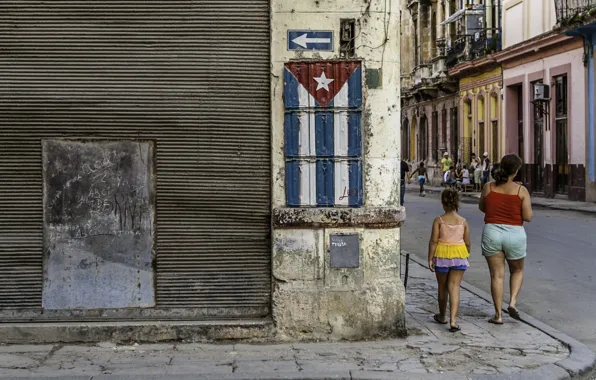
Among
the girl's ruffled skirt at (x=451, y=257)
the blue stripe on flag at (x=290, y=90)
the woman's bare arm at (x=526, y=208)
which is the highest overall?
the blue stripe on flag at (x=290, y=90)

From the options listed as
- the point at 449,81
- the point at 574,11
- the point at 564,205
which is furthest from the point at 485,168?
the point at 564,205

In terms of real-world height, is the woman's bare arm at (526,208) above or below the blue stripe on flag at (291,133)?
below

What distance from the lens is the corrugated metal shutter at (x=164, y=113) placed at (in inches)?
307

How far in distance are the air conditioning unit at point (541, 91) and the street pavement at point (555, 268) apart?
918 centimetres

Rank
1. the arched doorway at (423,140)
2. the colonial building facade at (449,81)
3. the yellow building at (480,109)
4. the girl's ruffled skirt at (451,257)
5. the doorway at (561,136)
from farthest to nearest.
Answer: the arched doorway at (423,140), the colonial building facade at (449,81), the yellow building at (480,109), the doorway at (561,136), the girl's ruffled skirt at (451,257)

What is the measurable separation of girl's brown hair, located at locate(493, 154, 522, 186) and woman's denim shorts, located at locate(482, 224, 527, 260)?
17.5 inches

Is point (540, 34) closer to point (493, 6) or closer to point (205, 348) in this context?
point (493, 6)

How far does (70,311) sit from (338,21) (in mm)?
3240

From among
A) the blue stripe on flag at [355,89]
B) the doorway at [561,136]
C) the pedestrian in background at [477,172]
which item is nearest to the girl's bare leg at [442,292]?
the blue stripe on flag at [355,89]

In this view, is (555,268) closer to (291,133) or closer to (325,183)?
(325,183)

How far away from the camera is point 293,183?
7.80m

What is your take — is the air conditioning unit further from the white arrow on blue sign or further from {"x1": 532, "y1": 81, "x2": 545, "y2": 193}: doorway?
the white arrow on blue sign

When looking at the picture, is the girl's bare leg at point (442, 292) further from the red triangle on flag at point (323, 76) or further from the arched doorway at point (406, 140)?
the arched doorway at point (406, 140)

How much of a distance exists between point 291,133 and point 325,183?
50 cm
